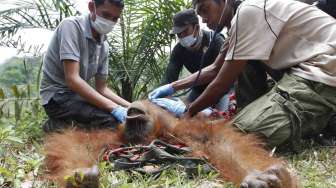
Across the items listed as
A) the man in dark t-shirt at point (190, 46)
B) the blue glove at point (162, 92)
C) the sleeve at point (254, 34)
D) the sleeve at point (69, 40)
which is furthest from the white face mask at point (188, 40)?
the sleeve at point (254, 34)

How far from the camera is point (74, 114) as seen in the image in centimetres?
384

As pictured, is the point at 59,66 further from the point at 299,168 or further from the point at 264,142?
the point at 299,168

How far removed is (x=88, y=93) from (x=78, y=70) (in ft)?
0.67

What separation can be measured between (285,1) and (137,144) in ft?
4.40

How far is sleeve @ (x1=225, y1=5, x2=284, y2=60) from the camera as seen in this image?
117 inches

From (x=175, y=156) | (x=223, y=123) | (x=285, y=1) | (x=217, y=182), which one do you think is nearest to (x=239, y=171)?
(x=217, y=182)

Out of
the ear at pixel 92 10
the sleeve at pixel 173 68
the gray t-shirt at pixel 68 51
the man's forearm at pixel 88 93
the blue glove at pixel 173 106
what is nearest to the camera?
the blue glove at pixel 173 106

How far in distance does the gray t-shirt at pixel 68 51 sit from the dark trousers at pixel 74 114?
68 mm

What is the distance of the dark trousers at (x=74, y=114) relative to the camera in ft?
12.4

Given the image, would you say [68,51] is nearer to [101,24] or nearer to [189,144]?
[101,24]

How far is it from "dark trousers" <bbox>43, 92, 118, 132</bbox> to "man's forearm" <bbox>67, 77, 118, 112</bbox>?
0.39ft

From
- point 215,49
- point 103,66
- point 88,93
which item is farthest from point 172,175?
point 215,49

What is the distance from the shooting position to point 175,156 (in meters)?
2.39

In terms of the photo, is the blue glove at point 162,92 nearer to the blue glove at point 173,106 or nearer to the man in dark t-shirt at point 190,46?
the blue glove at point 173,106
